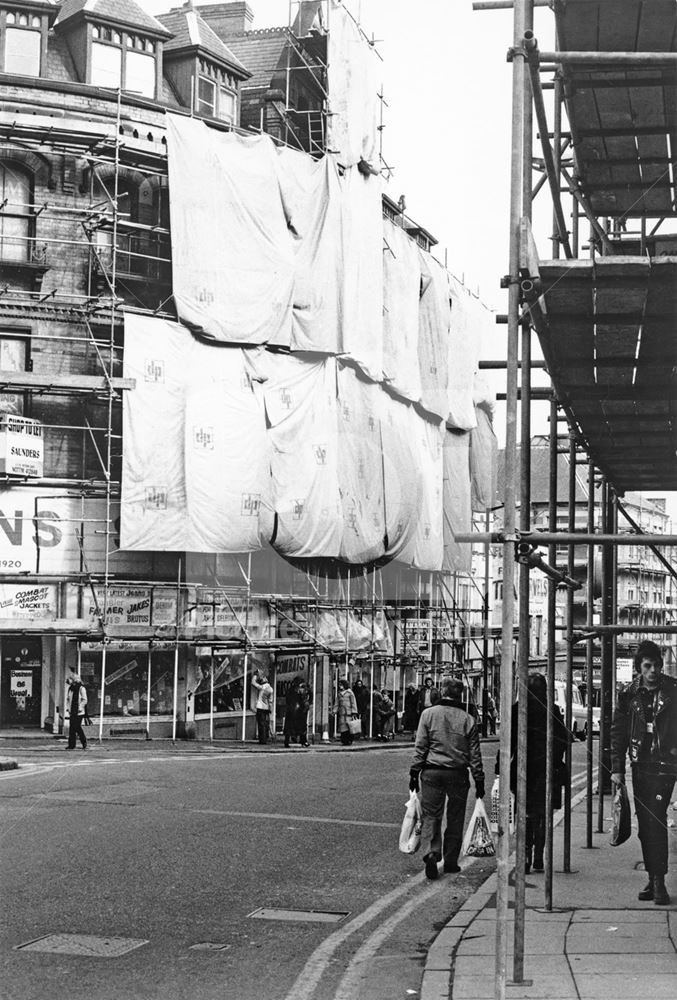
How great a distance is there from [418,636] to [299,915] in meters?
35.7

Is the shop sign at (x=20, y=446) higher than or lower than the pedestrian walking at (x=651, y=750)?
higher

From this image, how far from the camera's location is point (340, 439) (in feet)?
121

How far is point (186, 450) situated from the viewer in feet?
106

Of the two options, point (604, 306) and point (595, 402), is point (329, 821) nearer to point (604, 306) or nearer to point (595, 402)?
point (595, 402)

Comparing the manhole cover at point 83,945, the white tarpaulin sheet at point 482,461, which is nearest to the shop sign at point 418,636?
the white tarpaulin sheet at point 482,461

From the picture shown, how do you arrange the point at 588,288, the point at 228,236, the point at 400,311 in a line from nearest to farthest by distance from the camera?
1. the point at 588,288
2. the point at 228,236
3. the point at 400,311

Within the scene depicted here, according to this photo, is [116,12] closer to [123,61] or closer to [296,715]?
[123,61]

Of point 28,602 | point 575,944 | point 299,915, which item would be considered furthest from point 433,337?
point 575,944

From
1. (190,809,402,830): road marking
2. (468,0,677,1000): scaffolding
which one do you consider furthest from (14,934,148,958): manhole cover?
(190,809,402,830): road marking

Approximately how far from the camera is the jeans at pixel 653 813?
375 inches

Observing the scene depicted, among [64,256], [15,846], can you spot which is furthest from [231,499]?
[15,846]

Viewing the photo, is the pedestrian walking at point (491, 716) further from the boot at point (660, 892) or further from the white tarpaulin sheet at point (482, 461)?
the boot at point (660, 892)

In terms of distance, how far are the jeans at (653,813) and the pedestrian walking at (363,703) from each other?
88.4 feet

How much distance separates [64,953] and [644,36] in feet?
22.1
